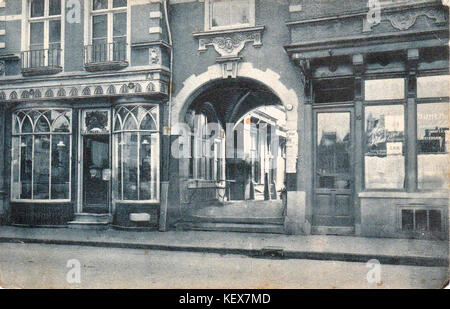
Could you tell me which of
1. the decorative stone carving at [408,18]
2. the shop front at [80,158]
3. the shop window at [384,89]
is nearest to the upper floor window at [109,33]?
the shop front at [80,158]

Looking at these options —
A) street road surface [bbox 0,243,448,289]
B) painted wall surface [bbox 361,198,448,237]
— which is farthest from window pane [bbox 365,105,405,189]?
street road surface [bbox 0,243,448,289]

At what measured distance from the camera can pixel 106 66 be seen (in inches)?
492

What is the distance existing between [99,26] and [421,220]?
30.3 feet

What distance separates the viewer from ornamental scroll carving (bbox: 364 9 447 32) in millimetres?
10188

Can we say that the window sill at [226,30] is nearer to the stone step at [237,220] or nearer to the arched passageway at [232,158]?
the arched passageway at [232,158]

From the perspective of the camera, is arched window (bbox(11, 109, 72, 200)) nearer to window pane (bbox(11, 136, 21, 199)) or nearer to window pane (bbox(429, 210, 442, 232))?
window pane (bbox(11, 136, 21, 199))

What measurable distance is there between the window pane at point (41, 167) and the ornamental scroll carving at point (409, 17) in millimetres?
9257

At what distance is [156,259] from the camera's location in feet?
30.2

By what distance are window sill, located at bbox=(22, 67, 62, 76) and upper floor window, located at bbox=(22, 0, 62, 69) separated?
20 cm

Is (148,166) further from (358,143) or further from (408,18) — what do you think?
(408,18)

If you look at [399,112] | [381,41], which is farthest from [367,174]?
[381,41]

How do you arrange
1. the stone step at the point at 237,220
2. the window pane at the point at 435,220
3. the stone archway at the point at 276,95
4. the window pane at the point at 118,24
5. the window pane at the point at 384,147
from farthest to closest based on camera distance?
the window pane at the point at 118,24 < the stone step at the point at 237,220 < the stone archway at the point at 276,95 < the window pane at the point at 384,147 < the window pane at the point at 435,220

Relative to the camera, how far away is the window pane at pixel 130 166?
502 inches

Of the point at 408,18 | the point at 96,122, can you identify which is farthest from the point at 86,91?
the point at 408,18
